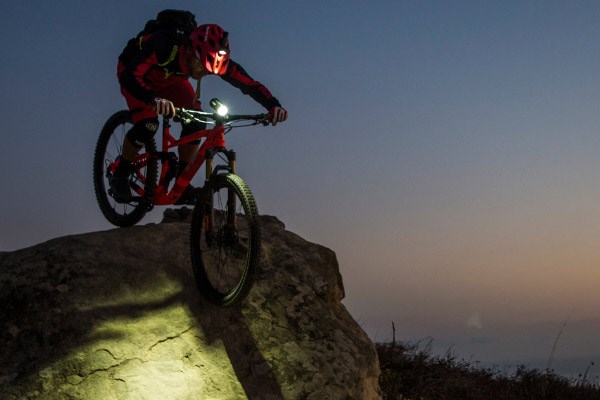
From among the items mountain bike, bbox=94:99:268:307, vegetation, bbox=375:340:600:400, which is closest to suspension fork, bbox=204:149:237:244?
mountain bike, bbox=94:99:268:307

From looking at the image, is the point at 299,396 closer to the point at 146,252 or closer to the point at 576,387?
the point at 146,252

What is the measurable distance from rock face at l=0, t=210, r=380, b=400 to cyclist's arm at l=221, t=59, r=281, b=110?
1705 millimetres

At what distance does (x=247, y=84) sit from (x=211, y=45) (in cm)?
84

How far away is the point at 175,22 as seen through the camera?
24.0 feet

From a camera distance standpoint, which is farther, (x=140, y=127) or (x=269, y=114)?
(x=140, y=127)

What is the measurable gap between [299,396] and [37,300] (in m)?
2.44

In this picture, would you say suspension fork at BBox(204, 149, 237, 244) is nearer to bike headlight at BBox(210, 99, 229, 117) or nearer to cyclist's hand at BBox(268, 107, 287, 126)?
bike headlight at BBox(210, 99, 229, 117)

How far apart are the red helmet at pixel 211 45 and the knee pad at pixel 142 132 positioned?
4.13 feet

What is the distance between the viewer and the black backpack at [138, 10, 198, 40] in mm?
7273

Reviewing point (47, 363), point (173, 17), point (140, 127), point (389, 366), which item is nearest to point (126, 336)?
point (47, 363)

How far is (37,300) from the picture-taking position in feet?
18.8

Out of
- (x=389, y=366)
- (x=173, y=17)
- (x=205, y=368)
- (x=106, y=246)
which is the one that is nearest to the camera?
(x=205, y=368)

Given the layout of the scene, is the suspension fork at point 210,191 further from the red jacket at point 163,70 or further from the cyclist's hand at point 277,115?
the red jacket at point 163,70

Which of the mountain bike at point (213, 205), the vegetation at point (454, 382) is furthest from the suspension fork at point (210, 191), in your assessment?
the vegetation at point (454, 382)
